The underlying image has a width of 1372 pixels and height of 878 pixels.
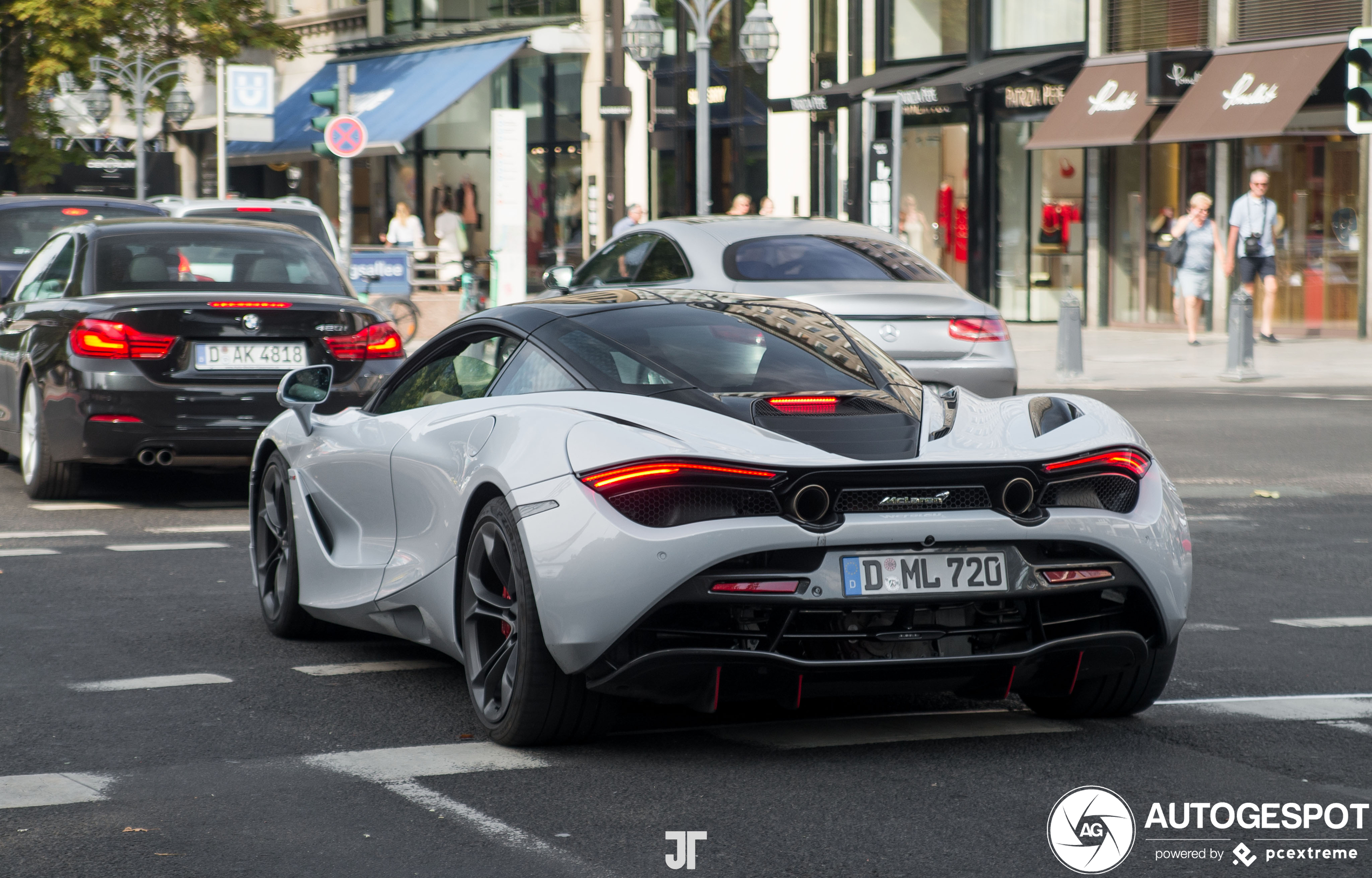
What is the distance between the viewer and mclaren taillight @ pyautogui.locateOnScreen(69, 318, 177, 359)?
1021 cm

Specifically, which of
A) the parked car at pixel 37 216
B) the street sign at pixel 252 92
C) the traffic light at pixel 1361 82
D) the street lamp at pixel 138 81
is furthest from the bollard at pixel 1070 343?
the street lamp at pixel 138 81

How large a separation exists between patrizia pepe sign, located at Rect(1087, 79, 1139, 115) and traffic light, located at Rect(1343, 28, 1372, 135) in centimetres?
1378

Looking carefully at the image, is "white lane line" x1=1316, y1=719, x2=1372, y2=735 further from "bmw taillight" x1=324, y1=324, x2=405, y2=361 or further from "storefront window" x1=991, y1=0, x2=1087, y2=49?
"storefront window" x1=991, y1=0, x2=1087, y2=49

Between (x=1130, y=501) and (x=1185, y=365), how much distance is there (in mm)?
17490

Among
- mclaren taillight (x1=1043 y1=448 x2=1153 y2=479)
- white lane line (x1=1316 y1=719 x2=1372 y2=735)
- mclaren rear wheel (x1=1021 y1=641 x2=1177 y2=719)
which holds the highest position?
mclaren taillight (x1=1043 y1=448 x2=1153 y2=479)

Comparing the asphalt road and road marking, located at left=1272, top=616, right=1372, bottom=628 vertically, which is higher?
the asphalt road

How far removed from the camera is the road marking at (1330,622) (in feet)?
23.6

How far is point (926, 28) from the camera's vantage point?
33594 mm

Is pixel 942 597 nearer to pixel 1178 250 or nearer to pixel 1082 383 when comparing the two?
pixel 1082 383

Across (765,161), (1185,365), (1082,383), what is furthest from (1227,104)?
(765,161)

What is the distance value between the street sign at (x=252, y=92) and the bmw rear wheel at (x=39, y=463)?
58.8 feet

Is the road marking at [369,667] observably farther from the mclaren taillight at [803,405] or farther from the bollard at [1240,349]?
the bollard at [1240,349]

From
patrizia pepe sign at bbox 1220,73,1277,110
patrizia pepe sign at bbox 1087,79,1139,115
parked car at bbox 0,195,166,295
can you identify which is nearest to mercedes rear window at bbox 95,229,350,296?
parked car at bbox 0,195,166,295

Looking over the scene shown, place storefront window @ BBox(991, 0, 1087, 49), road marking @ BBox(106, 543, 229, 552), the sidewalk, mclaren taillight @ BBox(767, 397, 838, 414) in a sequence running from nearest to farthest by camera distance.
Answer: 1. mclaren taillight @ BBox(767, 397, 838, 414)
2. road marking @ BBox(106, 543, 229, 552)
3. the sidewalk
4. storefront window @ BBox(991, 0, 1087, 49)
